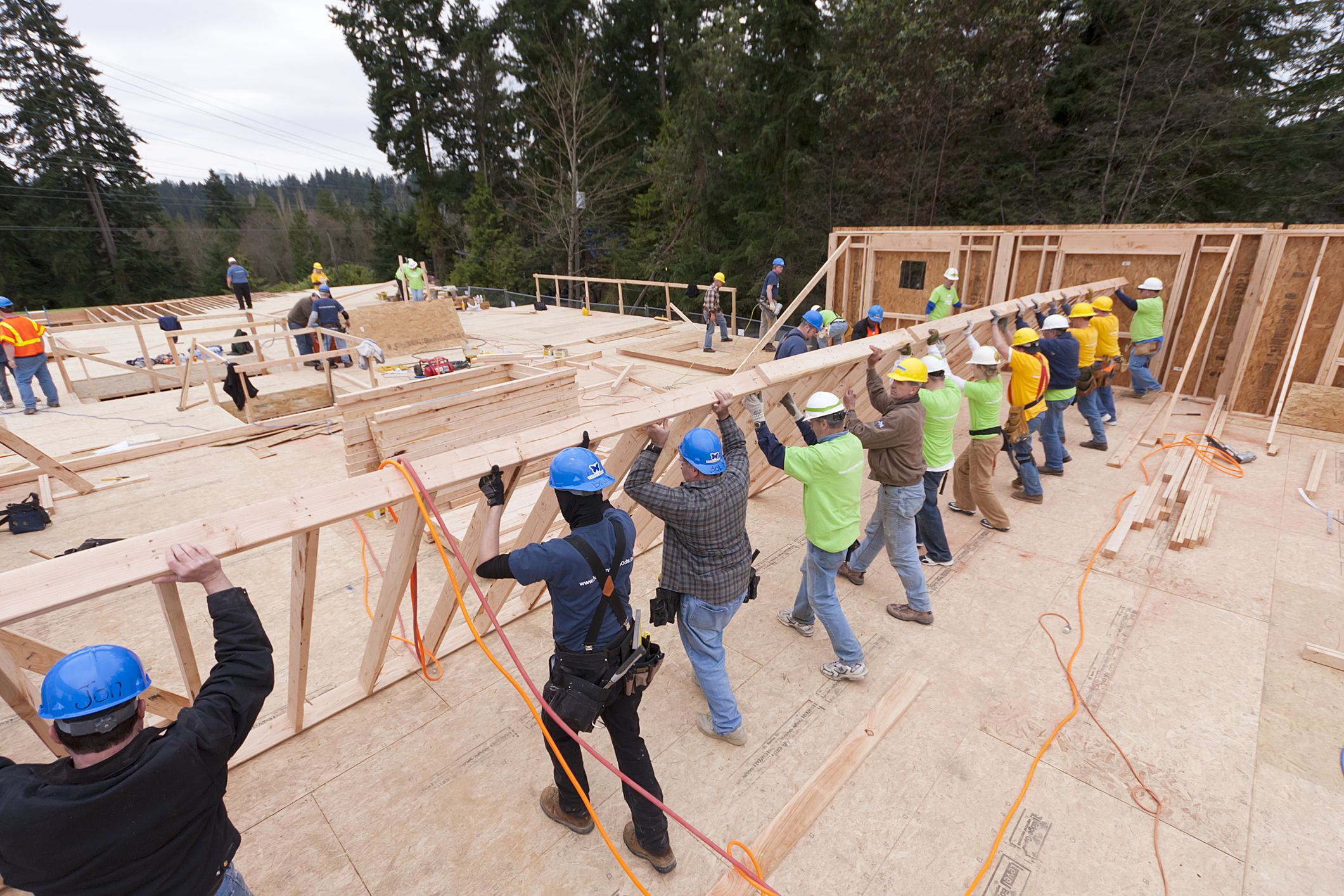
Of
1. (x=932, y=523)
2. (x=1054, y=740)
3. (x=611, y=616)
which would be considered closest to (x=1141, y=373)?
(x=932, y=523)

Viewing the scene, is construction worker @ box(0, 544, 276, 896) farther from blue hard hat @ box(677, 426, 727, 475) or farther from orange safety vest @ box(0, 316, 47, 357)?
orange safety vest @ box(0, 316, 47, 357)

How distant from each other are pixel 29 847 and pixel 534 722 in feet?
Answer: 8.44

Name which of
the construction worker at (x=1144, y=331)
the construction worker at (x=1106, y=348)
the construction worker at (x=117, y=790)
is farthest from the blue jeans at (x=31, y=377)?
the construction worker at (x=1144, y=331)

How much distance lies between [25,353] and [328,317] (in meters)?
4.70

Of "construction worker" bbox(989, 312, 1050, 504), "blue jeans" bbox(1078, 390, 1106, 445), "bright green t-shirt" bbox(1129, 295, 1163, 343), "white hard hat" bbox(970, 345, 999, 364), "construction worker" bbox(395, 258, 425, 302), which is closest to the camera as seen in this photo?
"white hard hat" bbox(970, 345, 999, 364)

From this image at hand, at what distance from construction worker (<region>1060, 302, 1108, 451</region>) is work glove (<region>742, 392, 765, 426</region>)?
5.18m

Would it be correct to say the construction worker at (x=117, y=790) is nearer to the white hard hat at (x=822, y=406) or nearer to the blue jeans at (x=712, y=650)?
the blue jeans at (x=712, y=650)

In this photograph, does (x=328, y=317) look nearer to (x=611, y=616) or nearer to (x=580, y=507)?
(x=580, y=507)

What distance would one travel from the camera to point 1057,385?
7152 millimetres

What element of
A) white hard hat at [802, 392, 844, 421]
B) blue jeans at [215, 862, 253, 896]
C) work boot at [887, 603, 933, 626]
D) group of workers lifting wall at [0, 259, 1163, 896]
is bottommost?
work boot at [887, 603, 933, 626]

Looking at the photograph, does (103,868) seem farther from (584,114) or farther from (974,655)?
(584,114)

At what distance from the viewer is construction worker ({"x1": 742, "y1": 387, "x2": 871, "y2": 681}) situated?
3.80 meters

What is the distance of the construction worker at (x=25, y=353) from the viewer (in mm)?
10117

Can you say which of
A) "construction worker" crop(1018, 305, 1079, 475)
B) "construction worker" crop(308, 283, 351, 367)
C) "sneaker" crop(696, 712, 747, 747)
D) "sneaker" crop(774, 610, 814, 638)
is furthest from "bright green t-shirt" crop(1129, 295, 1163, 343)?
"construction worker" crop(308, 283, 351, 367)
